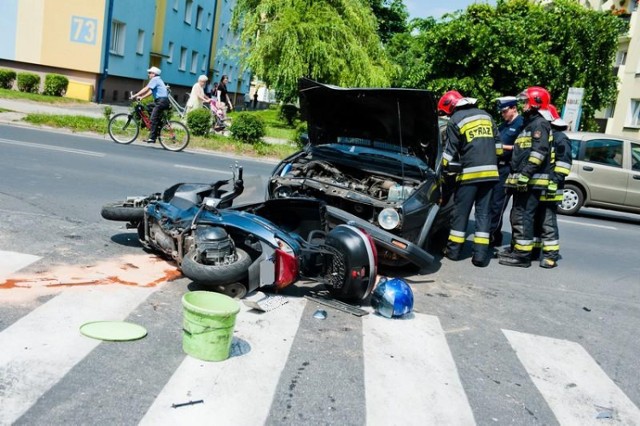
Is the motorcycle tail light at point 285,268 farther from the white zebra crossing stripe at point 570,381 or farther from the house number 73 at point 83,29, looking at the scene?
the house number 73 at point 83,29

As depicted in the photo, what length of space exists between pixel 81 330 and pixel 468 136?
4.77 meters

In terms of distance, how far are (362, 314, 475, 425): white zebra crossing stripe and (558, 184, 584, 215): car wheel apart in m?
8.71

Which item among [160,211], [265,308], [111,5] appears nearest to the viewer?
[265,308]

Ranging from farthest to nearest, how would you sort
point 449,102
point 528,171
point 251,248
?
point 449,102
point 528,171
point 251,248

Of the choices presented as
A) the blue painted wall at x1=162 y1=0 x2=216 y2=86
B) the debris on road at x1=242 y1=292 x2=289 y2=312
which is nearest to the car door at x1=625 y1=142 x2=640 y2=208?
the debris on road at x1=242 y1=292 x2=289 y2=312

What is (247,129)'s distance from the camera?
715 inches

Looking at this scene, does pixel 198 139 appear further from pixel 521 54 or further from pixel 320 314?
pixel 320 314

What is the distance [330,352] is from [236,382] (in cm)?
89

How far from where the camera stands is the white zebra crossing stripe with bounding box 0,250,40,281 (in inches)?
209

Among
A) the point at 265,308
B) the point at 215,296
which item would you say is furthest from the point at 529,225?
the point at 215,296

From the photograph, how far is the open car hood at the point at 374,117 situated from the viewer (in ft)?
→ 22.6

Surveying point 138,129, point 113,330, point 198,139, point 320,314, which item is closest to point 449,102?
point 320,314

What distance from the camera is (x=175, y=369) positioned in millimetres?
3982

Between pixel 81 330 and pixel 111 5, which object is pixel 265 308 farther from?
pixel 111 5
